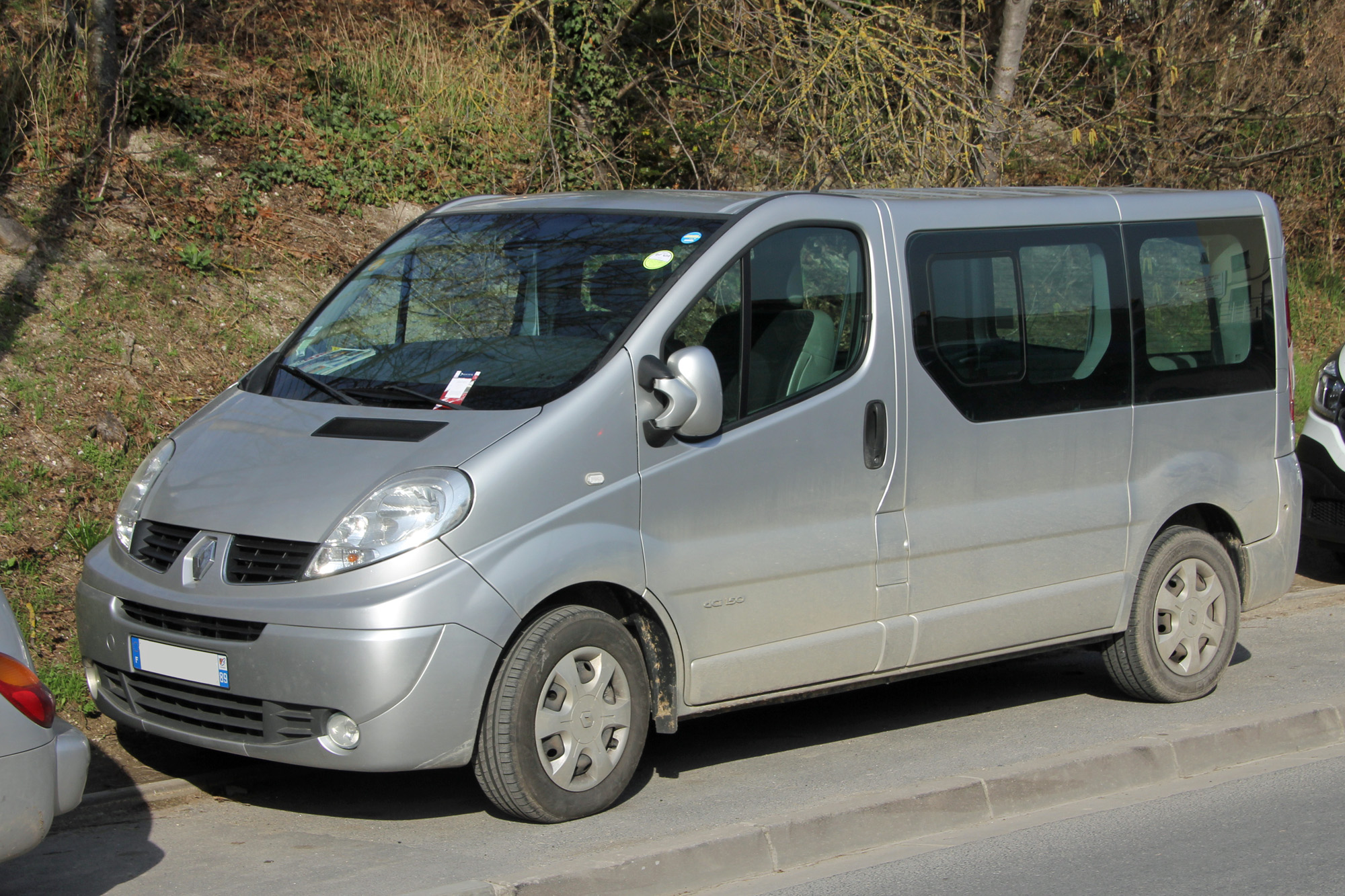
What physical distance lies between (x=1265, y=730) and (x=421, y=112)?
839 centimetres

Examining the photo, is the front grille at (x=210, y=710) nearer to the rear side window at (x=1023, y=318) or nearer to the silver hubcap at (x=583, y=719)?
the silver hubcap at (x=583, y=719)

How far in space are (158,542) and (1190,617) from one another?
4512 mm

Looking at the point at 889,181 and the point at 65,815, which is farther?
the point at 889,181

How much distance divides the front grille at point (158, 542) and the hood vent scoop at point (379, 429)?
1.82 feet

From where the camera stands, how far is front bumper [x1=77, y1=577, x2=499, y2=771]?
4230mm

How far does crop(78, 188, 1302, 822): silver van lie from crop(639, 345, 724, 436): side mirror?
0.03ft

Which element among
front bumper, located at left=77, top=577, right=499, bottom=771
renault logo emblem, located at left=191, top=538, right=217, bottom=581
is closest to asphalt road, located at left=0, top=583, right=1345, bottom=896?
front bumper, located at left=77, top=577, right=499, bottom=771

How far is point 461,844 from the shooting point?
4500 mm

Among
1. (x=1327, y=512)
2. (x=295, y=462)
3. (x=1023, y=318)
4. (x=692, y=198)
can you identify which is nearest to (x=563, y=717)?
(x=295, y=462)

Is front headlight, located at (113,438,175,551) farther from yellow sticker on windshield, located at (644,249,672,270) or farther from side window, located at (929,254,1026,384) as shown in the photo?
side window, located at (929,254,1026,384)

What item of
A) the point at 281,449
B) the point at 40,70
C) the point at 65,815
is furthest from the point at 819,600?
the point at 40,70

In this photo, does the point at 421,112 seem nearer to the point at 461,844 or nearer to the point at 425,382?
the point at 425,382

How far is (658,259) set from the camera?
5074 mm

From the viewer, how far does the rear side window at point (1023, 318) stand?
5574 mm
